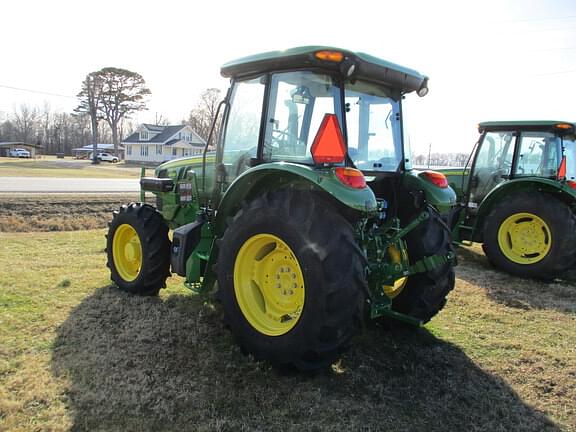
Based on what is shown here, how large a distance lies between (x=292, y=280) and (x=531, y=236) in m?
5.45

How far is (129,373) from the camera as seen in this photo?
346 cm

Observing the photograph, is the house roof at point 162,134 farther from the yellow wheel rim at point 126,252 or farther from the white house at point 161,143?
the yellow wheel rim at point 126,252

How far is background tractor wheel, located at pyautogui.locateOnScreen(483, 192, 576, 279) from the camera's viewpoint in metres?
6.83

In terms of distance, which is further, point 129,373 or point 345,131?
point 345,131

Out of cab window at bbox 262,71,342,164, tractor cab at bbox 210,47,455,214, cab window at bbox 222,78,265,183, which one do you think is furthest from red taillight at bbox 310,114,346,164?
cab window at bbox 222,78,265,183

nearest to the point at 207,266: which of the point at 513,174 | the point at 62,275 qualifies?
the point at 62,275

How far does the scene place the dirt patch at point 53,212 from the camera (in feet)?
35.8

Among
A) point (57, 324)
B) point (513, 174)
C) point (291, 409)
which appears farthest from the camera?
point (513, 174)

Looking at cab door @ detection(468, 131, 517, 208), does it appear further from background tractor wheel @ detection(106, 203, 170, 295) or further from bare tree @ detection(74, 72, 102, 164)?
bare tree @ detection(74, 72, 102, 164)

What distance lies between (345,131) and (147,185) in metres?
2.93

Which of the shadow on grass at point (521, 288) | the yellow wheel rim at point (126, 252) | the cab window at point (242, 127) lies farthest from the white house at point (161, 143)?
the cab window at point (242, 127)

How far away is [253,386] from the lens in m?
3.33

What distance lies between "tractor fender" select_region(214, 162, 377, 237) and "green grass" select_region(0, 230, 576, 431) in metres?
1.22

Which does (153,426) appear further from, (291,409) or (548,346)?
(548,346)
